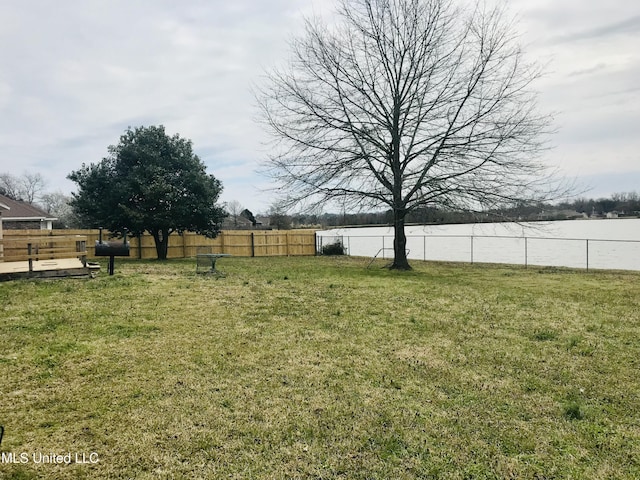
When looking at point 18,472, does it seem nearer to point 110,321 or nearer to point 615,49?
point 110,321

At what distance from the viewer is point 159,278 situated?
10.5m

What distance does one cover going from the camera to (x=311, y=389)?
155 inches

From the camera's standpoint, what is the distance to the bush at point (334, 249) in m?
27.0

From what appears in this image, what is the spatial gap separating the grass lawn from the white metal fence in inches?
454

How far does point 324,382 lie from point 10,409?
2781mm

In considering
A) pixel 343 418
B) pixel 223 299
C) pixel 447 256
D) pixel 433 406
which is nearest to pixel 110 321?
pixel 223 299

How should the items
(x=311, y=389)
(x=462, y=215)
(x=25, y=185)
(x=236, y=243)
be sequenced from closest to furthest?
(x=311, y=389) → (x=462, y=215) → (x=236, y=243) → (x=25, y=185)

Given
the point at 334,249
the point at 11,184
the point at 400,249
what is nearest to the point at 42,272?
the point at 400,249

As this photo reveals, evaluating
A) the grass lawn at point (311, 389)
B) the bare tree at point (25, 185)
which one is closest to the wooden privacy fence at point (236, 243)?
the grass lawn at point (311, 389)

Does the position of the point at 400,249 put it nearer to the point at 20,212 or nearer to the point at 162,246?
the point at 162,246

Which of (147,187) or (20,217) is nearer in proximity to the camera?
(147,187)

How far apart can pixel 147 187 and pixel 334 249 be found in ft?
41.5

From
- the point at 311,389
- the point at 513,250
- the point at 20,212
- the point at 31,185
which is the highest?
the point at 31,185

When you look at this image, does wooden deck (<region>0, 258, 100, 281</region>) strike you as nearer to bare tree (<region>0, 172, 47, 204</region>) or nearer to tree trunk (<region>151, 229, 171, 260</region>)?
tree trunk (<region>151, 229, 171, 260</region>)
